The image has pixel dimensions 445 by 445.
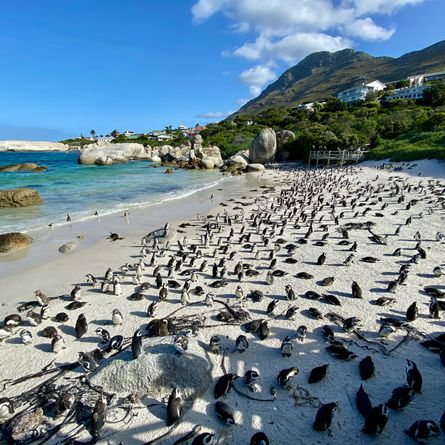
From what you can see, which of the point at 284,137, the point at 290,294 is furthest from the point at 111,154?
the point at 290,294

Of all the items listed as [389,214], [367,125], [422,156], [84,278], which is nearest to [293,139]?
[367,125]

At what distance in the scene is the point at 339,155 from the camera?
52.1m

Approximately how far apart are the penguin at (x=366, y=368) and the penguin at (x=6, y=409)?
251 inches

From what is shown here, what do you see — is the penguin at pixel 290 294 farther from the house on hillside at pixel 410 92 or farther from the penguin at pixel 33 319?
the house on hillside at pixel 410 92

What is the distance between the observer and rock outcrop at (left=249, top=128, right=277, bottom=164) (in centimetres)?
5928

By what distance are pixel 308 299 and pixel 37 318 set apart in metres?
7.35

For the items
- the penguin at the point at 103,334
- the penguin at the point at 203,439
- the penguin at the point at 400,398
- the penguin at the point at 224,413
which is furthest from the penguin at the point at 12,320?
the penguin at the point at 400,398

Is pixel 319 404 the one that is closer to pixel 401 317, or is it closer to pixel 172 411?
pixel 172 411

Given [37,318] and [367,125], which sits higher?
[367,125]

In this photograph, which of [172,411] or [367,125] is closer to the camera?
[172,411]

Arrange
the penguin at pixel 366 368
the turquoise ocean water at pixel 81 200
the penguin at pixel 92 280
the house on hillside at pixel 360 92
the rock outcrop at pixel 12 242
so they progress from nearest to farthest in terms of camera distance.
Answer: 1. the penguin at pixel 366 368
2. the penguin at pixel 92 280
3. the rock outcrop at pixel 12 242
4. the turquoise ocean water at pixel 81 200
5. the house on hillside at pixel 360 92

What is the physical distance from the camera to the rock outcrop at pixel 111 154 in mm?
74688

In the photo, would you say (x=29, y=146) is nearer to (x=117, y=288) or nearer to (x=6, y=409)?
(x=117, y=288)

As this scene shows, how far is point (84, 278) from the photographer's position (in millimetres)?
11477
